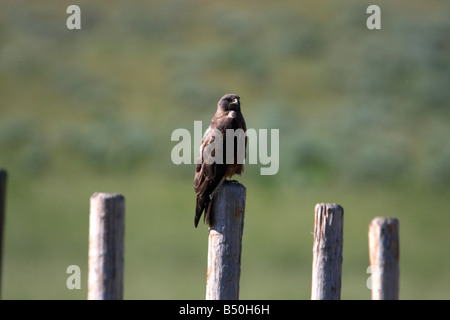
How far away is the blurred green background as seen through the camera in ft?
49.8

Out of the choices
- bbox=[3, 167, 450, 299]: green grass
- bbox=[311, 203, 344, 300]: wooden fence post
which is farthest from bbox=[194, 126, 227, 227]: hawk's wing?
bbox=[3, 167, 450, 299]: green grass

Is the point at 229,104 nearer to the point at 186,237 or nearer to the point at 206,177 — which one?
the point at 206,177

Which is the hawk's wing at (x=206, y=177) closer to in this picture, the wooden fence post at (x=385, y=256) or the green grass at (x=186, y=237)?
the wooden fence post at (x=385, y=256)

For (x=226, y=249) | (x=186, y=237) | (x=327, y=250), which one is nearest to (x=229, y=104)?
(x=226, y=249)

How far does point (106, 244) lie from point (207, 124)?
707 inches

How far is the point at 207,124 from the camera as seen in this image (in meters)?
21.8

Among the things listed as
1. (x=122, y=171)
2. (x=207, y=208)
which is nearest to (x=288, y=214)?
(x=122, y=171)

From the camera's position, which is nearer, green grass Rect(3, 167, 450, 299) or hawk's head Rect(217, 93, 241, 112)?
hawk's head Rect(217, 93, 241, 112)

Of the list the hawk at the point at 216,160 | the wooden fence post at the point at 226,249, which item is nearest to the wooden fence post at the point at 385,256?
the wooden fence post at the point at 226,249

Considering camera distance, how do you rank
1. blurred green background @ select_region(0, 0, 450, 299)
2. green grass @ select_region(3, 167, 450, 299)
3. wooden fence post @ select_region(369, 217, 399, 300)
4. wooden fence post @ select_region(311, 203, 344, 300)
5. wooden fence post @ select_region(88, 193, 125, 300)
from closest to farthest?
1. wooden fence post @ select_region(88, 193, 125, 300)
2. wooden fence post @ select_region(311, 203, 344, 300)
3. wooden fence post @ select_region(369, 217, 399, 300)
4. green grass @ select_region(3, 167, 450, 299)
5. blurred green background @ select_region(0, 0, 450, 299)

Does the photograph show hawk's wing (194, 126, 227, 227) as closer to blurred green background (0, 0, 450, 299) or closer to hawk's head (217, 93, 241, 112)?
hawk's head (217, 93, 241, 112)

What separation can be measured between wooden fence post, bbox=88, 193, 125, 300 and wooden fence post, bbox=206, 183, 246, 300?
1.93 feet

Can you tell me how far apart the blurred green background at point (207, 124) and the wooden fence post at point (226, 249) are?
850 cm
